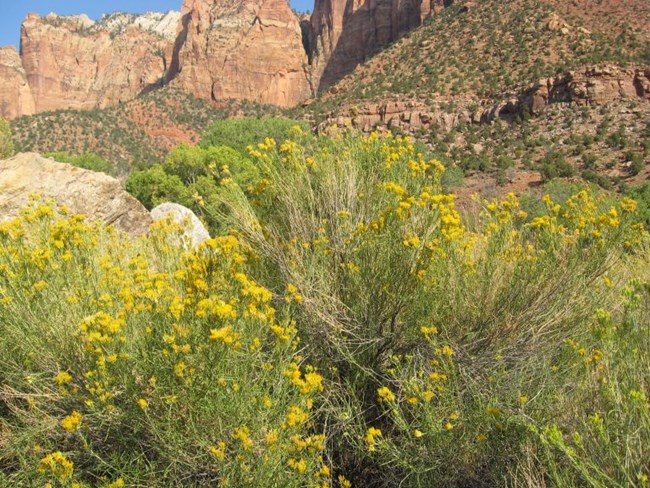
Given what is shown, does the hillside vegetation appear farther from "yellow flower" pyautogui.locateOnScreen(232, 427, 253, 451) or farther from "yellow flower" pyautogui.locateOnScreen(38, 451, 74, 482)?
"yellow flower" pyautogui.locateOnScreen(38, 451, 74, 482)

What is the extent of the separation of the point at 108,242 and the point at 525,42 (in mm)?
46490

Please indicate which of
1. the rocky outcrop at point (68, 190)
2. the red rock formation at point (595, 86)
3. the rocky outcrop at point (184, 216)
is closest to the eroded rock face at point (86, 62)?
the red rock formation at point (595, 86)

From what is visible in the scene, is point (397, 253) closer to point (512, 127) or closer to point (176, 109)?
point (512, 127)

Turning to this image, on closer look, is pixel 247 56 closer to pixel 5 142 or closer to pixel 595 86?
pixel 595 86

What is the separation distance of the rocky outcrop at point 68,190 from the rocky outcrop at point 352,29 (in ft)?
218

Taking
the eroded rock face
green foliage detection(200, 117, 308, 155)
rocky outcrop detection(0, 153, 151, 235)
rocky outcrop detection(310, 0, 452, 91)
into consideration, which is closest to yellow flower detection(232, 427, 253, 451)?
rocky outcrop detection(0, 153, 151, 235)

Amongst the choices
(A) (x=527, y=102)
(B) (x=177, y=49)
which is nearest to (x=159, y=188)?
(A) (x=527, y=102)

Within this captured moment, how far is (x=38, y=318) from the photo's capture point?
2.94 metres

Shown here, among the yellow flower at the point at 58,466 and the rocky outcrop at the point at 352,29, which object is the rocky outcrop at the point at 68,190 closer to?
the yellow flower at the point at 58,466

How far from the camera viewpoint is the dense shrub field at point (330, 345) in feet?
7.86

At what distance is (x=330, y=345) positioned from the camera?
3.75m

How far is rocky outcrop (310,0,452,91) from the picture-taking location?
71312 millimetres

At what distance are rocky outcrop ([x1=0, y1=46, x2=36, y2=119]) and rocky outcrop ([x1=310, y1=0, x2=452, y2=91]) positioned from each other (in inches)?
2270

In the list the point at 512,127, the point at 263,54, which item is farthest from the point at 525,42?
the point at 263,54
